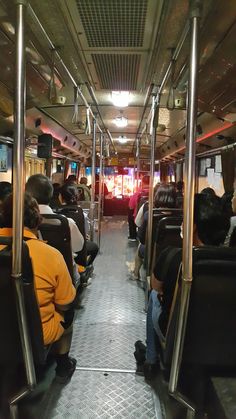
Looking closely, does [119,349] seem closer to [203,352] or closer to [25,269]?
[203,352]

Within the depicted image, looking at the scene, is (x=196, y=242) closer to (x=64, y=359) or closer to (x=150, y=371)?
(x=150, y=371)

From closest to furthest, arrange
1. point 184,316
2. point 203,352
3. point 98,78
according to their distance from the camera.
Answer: point 184,316
point 203,352
point 98,78

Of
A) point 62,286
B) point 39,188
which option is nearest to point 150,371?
point 62,286

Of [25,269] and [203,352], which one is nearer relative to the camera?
[25,269]

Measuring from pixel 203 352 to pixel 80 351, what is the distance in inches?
58.4

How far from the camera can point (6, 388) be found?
6.47 ft

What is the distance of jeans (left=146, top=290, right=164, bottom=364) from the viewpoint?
2396mm

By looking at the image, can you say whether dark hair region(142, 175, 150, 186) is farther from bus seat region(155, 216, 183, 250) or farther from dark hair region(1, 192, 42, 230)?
dark hair region(1, 192, 42, 230)

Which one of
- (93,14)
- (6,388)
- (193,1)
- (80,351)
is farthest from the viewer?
(80,351)

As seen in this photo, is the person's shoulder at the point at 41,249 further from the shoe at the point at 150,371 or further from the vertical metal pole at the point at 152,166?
the vertical metal pole at the point at 152,166

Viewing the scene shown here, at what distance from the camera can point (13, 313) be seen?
1716 millimetres

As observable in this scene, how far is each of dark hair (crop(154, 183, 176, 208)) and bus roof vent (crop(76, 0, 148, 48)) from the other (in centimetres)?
219

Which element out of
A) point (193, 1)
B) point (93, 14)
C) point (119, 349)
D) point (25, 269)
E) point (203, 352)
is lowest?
point (119, 349)

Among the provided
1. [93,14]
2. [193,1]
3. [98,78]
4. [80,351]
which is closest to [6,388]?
[80,351]
